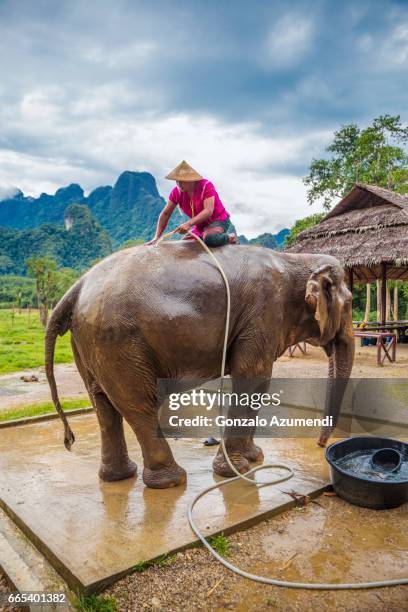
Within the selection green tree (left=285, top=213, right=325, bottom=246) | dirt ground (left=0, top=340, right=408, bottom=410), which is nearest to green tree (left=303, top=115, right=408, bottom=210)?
green tree (left=285, top=213, right=325, bottom=246)

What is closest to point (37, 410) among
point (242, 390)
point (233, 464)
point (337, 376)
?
point (233, 464)

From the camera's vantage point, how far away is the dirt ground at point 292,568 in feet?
7.16

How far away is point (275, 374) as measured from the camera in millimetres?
8875

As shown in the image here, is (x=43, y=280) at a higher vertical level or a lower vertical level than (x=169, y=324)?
higher

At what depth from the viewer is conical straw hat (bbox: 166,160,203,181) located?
12.0ft

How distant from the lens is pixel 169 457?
334 centimetres

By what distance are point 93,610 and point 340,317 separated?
2723mm

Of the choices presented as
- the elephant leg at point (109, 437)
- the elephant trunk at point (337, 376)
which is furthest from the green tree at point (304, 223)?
the elephant leg at point (109, 437)

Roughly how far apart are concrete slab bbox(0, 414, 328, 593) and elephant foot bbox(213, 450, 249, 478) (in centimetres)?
10

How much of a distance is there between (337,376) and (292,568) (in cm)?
189

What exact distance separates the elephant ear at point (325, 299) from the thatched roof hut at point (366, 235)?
9.67m

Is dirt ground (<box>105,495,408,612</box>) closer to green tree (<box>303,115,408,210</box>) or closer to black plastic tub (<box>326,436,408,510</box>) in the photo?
black plastic tub (<box>326,436,408,510</box>)

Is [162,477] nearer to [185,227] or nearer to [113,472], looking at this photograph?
[113,472]

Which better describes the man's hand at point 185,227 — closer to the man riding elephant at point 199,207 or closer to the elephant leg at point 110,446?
the man riding elephant at point 199,207
